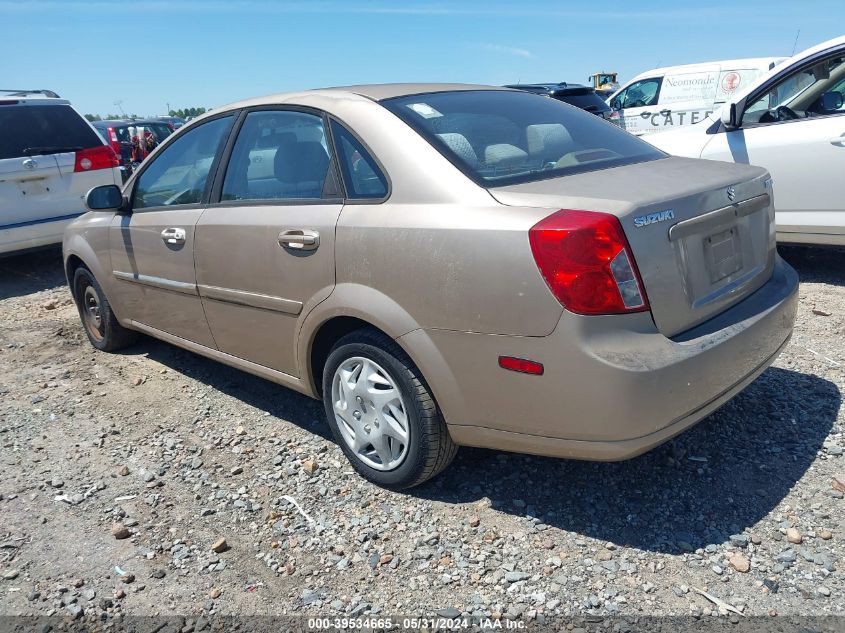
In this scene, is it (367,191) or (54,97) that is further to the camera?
(54,97)

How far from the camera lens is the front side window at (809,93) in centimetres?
545

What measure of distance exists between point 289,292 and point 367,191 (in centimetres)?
62

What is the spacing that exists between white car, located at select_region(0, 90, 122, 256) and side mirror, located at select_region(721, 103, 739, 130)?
6.19 meters

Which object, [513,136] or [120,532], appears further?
[513,136]

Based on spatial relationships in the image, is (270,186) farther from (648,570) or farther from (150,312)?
(648,570)

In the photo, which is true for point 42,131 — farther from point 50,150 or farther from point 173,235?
point 173,235

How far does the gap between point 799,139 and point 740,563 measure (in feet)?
13.4

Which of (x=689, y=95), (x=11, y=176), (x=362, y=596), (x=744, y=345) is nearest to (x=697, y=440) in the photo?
(x=744, y=345)

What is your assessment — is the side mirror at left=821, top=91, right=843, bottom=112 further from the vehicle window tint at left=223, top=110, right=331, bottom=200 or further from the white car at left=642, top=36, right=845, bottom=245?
the vehicle window tint at left=223, top=110, right=331, bottom=200

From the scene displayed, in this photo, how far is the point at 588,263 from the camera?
7.50ft

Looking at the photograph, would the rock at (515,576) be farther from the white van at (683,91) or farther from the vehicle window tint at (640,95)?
the vehicle window tint at (640,95)

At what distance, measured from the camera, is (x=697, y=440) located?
3230mm

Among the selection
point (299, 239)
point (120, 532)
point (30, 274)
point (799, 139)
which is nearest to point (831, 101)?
point (799, 139)

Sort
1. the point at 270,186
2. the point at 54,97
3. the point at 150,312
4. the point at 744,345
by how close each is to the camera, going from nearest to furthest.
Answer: the point at 744,345
the point at 270,186
the point at 150,312
the point at 54,97
